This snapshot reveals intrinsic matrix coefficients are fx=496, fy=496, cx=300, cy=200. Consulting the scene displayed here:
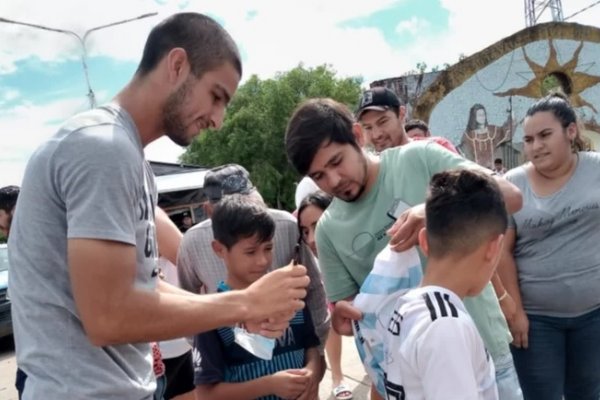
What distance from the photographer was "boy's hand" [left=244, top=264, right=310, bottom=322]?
141 cm

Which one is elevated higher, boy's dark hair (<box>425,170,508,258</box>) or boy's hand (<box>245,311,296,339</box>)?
boy's dark hair (<box>425,170,508,258</box>)

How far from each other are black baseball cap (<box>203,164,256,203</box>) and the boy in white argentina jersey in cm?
156

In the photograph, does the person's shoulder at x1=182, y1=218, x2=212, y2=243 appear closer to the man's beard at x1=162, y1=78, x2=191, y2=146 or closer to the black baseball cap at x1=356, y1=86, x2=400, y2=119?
Result: the man's beard at x1=162, y1=78, x2=191, y2=146

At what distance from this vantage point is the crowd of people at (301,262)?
1.27 m

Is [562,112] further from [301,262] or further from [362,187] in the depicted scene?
[301,262]

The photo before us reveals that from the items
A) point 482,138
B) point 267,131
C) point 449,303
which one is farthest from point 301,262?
point 267,131

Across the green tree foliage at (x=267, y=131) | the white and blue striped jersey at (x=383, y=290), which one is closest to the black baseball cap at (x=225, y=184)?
the white and blue striped jersey at (x=383, y=290)

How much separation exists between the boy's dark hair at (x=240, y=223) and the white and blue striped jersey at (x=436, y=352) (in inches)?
36.3

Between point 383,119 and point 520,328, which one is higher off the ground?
point 383,119

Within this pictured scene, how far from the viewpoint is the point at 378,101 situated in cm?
363

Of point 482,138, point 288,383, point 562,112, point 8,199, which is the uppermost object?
point 562,112

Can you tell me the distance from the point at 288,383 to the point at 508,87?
16817 millimetres

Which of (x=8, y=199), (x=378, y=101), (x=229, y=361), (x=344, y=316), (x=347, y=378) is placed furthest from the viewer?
(x=347, y=378)

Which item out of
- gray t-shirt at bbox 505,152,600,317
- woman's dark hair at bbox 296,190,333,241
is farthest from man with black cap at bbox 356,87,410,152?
gray t-shirt at bbox 505,152,600,317
